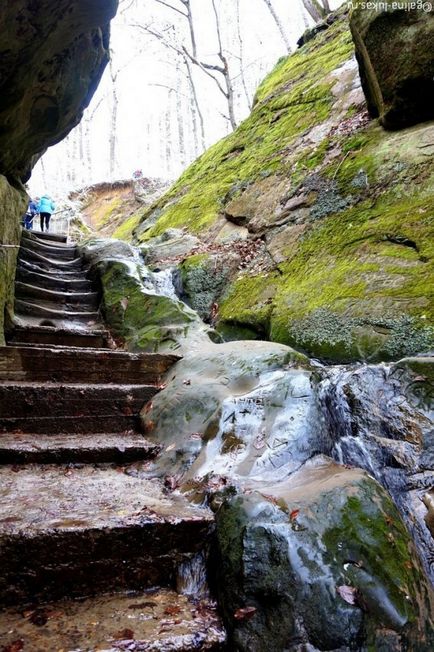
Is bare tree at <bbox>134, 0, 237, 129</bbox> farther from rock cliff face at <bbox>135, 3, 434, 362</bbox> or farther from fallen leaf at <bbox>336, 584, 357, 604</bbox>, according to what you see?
fallen leaf at <bbox>336, 584, 357, 604</bbox>

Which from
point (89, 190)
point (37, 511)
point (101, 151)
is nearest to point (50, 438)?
point (37, 511)

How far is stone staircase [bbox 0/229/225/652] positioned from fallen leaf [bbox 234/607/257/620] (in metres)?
0.13

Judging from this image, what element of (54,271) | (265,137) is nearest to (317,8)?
(265,137)

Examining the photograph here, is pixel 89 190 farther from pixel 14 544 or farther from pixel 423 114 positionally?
pixel 14 544

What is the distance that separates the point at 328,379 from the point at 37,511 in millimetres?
2535

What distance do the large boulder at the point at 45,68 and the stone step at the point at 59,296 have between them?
1.73m

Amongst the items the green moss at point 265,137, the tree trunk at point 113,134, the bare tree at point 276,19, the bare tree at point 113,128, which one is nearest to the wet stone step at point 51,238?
the green moss at point 265,137

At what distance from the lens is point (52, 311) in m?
6.32

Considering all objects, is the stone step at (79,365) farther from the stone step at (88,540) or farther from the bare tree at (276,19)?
the bare tree at (276,19)

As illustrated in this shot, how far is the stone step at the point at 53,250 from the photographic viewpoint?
8558mm

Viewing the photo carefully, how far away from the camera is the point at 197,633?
6.33 feet

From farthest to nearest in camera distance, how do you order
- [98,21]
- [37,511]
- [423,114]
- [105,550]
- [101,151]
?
1. [101,151]
2. [423,114]
3. [98,21]
4. [37,511]
5. [105,550]

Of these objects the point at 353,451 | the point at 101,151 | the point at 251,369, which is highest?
the point at 101,151

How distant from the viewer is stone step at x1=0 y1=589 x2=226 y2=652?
5.86 ft
